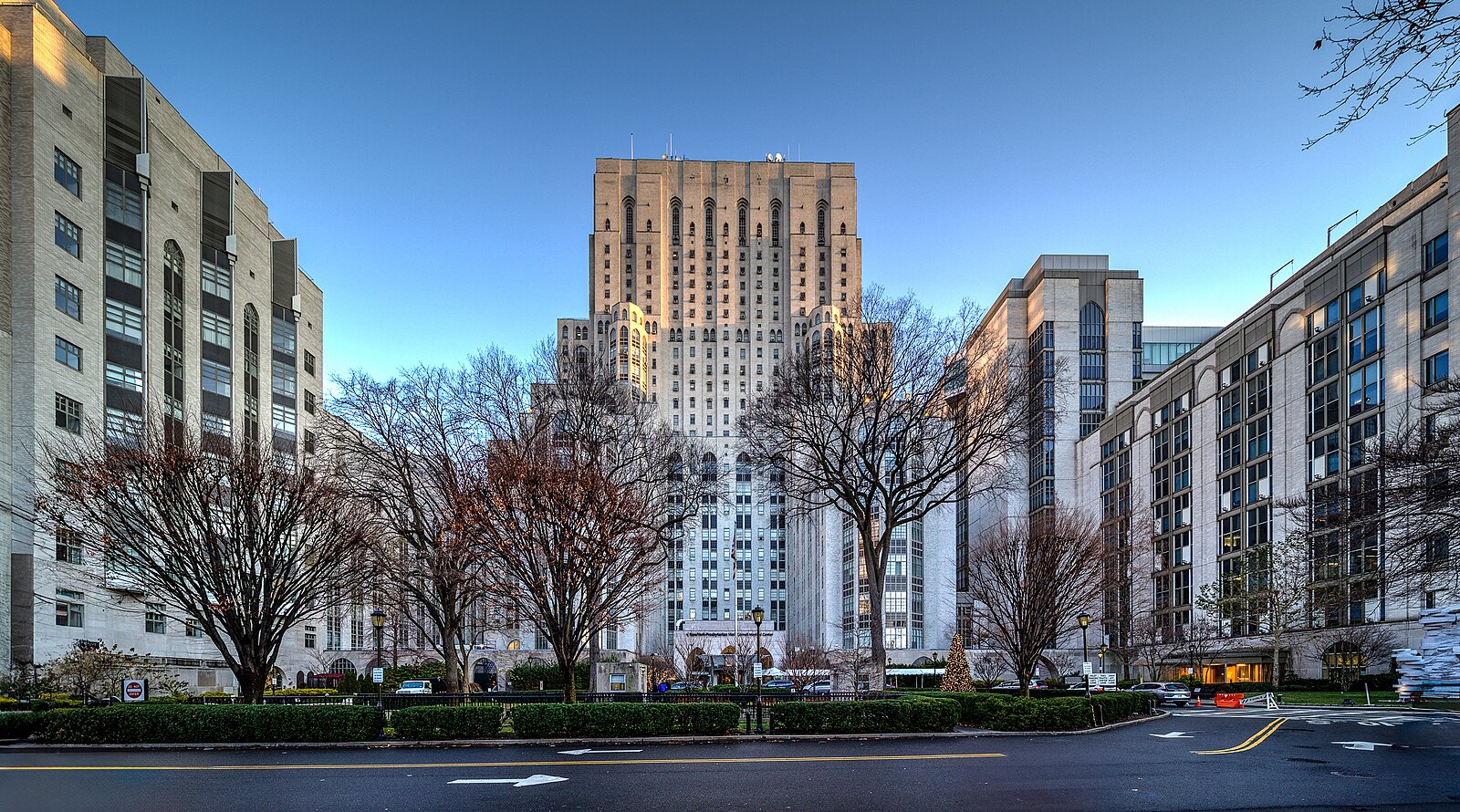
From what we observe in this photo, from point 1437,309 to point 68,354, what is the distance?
7523cm

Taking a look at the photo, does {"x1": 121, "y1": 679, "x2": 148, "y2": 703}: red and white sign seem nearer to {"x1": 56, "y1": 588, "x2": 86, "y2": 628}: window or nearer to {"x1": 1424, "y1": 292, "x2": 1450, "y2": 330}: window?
{"x1": 56, "y1": 588, "x2": 86, "y2": 628}: window

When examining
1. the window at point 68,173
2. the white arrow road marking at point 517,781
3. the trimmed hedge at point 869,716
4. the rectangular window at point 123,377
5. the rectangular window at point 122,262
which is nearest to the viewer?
the white arrow road marking at point 517,781

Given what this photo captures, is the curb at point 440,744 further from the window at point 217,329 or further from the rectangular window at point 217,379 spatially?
the window at point 217,329

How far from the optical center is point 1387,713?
39.8 m

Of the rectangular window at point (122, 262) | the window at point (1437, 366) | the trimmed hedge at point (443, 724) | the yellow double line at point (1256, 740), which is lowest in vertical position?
the yellow double line at point (1256, 740)

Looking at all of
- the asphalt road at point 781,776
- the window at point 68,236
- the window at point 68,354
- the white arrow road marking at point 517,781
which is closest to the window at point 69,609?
the window at point 68,354

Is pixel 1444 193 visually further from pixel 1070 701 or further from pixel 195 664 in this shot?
pixel 195 664

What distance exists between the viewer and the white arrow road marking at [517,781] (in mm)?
16312

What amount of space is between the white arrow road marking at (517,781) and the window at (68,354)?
4438 centimetres

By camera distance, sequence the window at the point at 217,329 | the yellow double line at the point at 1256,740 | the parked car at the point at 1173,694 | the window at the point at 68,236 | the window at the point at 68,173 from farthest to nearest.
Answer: the window at the point at 217,329 < the parked car at the point at 1173,694 < the window at the point at 68,173 < the window at the point at 68,236 < the yellow double line at the point at 1256,740

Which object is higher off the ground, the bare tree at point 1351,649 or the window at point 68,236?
the window at point 68,236

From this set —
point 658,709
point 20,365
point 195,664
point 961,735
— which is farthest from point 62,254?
point 961,735

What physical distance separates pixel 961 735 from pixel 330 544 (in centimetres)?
1965

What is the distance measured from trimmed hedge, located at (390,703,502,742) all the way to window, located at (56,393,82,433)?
1423 inches
